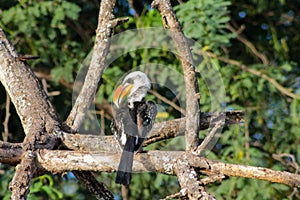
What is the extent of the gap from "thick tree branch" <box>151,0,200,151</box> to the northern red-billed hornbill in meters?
0.22

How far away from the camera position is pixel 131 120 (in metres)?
2.67

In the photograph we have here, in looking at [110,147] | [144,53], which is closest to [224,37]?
[144,53]

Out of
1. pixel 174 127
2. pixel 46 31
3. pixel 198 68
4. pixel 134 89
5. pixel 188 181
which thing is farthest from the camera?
pixel 46 31

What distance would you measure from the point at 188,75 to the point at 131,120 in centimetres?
39

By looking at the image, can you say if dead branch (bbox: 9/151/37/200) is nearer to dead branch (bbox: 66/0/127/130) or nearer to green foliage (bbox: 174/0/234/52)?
dead branch (bbox: 66/0/127/130)

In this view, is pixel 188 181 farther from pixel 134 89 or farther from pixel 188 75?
pixel 134 89

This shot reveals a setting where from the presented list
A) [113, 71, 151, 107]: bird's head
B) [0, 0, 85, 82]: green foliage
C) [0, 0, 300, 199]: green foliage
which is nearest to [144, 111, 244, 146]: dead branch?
[113, 71, 151, 107]: bird's head

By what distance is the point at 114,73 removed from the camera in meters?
4.06

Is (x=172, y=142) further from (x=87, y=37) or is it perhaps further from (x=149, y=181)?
(x=87, y=37)

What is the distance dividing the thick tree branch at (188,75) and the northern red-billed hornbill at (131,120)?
22cm

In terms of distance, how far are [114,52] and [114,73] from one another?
137 millimetres

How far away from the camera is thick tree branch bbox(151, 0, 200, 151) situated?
2365mm

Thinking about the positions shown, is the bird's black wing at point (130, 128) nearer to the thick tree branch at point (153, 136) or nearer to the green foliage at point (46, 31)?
the thick tree branch at point (153, 136)

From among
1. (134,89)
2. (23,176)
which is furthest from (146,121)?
(23,176)
